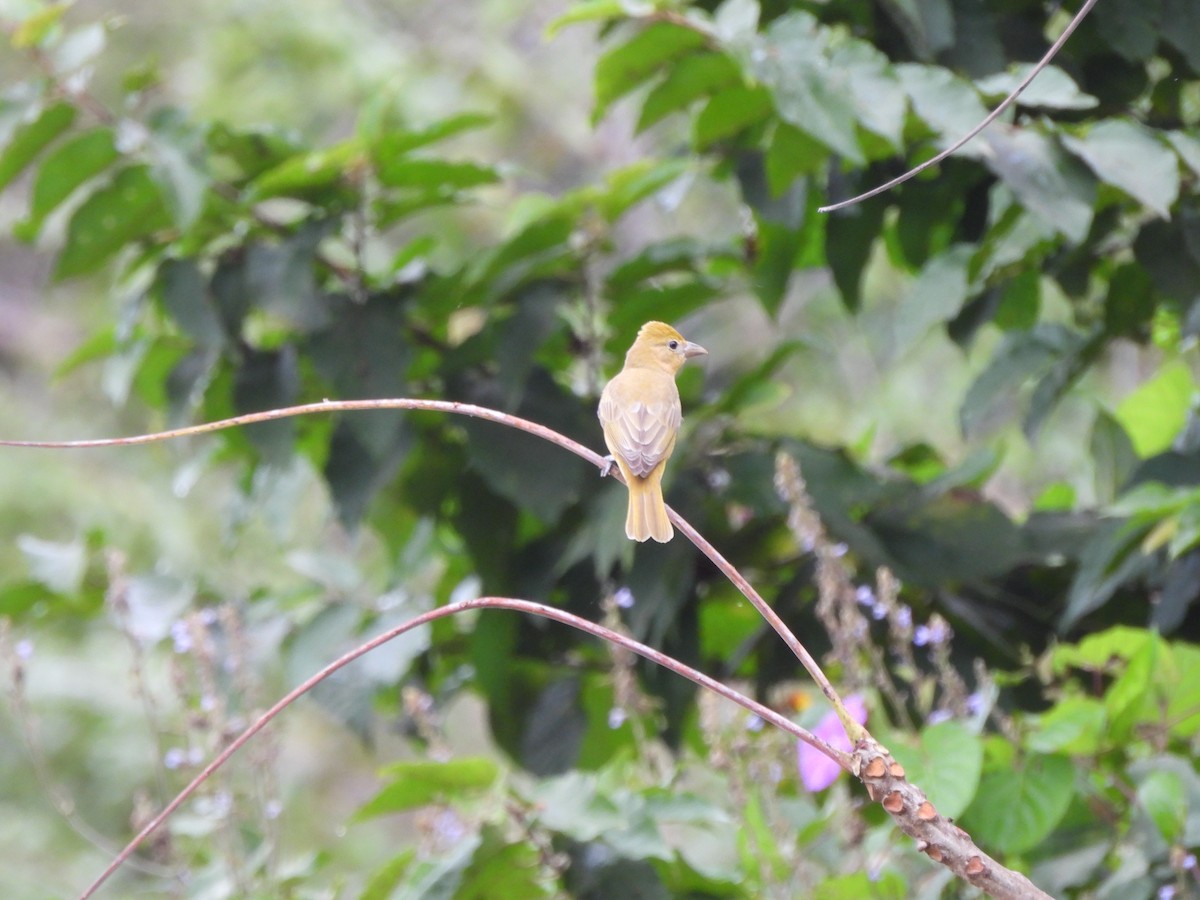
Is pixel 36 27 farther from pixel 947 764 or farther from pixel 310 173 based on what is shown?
pixel 947 764

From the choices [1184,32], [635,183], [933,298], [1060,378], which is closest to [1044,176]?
[933,298]

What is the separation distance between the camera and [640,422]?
1796 millimetres

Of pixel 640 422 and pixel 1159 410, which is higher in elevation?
pixel 640 422

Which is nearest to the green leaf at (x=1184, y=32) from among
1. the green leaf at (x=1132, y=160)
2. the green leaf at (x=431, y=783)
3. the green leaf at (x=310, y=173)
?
the green leaf at (x=1132, y=160)

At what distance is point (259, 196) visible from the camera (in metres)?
2.22

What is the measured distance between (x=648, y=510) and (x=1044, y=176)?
65 cm

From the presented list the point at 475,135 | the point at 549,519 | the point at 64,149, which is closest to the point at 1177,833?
the point at 549,519

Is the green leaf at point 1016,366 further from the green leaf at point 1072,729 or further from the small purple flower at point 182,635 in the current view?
the small purple flower at point 182,635

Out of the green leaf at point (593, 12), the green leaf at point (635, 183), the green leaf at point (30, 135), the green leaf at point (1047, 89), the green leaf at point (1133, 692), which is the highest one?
the green leaf at point (593, 12)

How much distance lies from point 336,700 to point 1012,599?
3.75 feet

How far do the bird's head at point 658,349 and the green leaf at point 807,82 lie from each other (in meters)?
0.34

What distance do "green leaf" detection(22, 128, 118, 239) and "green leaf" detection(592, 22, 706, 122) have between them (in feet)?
2.62

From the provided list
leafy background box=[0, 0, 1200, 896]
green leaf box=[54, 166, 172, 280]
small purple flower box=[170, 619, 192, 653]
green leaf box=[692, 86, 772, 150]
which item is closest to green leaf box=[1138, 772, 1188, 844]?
leafy background box=[0, 0, 1200, 896]

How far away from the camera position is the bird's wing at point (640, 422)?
1.75m
